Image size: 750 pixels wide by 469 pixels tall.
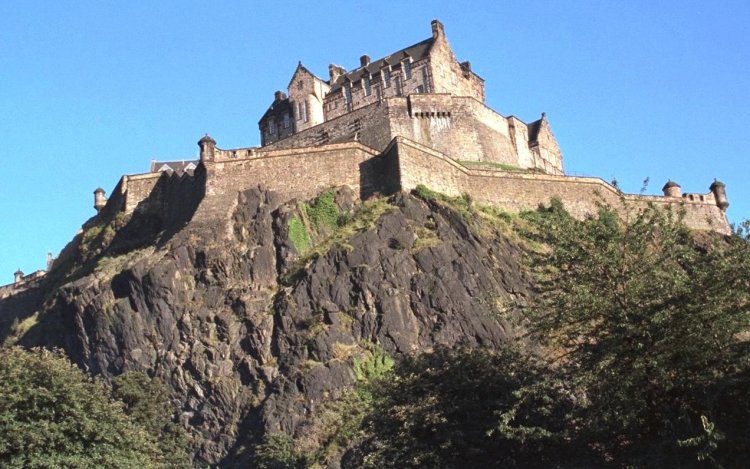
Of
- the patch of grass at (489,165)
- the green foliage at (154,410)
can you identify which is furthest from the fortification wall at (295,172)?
the green foliage at (154,410)

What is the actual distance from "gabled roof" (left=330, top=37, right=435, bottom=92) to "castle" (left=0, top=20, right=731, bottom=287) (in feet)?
0.43

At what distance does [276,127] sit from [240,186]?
2044 cm

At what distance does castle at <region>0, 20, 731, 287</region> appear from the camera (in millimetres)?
50344

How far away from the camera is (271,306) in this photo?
4284 cm

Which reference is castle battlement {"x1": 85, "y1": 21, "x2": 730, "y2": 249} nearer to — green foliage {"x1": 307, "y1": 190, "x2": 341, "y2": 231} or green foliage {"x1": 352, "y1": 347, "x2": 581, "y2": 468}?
green foliage {"x1": 307, "y1": 190, "x2": 341, "y2": 231}

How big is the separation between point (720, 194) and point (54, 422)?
4876 centimetres

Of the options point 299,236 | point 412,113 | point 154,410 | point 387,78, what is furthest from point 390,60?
point 154,410

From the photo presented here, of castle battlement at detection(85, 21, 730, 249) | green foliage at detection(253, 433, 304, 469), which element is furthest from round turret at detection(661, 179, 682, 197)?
green foliage at detection(253, 433, 304, 469)

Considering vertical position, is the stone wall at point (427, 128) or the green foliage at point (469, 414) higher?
the stone wall at point (427, 128)

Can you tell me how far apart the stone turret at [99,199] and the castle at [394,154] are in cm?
7

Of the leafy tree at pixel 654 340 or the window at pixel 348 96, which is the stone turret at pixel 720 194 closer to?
the window at pixel 348 96

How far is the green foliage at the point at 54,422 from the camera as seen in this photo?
26375mm

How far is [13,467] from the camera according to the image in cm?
2575

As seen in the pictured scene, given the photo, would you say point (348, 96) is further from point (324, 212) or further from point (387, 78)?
point (324, 212)
